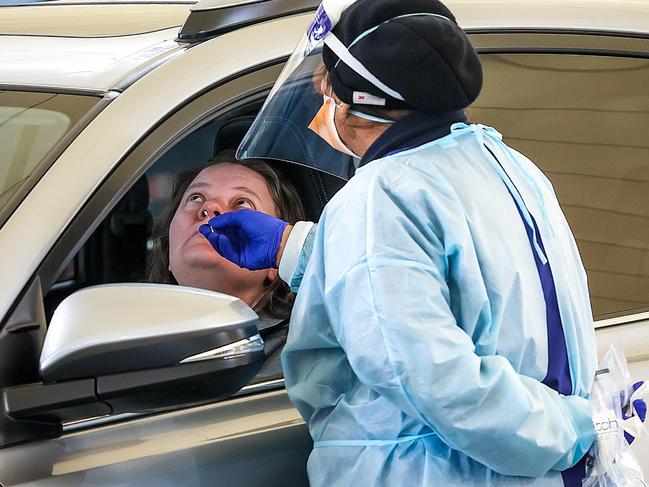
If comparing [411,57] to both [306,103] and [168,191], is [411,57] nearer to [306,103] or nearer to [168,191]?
[306,103]

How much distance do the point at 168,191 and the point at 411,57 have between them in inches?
39.5

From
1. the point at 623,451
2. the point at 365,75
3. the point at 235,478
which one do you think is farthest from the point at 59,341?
the point at 623,451

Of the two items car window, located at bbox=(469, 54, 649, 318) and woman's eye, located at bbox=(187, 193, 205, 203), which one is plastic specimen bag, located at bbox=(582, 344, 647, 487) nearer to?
car window, located at bbox=(469, 54, 649, 318)

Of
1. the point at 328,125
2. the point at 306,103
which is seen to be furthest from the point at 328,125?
the point at 306,103

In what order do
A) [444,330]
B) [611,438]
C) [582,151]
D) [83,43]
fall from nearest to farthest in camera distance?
[444,330] < [611,438] < [83,43] < [582,151]

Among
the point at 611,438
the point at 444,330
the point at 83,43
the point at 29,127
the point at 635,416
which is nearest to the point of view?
the point at 444,330

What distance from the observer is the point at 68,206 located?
1.85 m

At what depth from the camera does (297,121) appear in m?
1.97

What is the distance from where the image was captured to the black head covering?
1.65 meters

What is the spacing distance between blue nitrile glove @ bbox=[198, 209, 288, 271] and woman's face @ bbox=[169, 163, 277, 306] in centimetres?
18

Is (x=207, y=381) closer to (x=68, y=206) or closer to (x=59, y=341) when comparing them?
(x=59, y=341)

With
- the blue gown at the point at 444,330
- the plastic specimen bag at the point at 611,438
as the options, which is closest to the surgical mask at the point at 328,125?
the blue gown at the point at 444,330

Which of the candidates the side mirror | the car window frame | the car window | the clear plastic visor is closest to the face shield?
the clear plastic visor

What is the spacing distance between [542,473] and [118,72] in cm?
107
